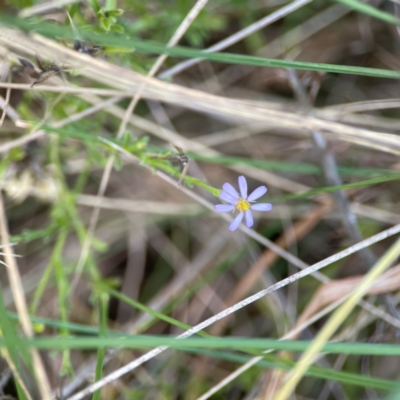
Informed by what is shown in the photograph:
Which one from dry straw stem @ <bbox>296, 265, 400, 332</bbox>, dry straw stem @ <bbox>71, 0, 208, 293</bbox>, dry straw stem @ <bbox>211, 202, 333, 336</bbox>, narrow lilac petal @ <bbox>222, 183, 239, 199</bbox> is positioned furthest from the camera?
dry straw stem @ <bbox>211, 202, 333, 336</bbox>

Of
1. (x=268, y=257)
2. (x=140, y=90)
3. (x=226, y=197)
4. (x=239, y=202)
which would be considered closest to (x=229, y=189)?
(x=226, y=197)

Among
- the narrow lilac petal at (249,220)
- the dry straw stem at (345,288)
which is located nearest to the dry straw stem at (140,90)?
the narrow lilac petal at (249,220)

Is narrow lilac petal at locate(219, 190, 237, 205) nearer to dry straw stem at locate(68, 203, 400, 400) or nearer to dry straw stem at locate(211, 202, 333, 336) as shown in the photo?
dry straw stem at locate(68, 203, 400, 400)

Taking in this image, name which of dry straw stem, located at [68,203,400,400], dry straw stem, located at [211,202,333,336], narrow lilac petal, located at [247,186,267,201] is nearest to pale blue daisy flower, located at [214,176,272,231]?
narrow lilac petal, located at [247,186,267,201]

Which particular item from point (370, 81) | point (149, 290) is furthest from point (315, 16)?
point (149, 290)

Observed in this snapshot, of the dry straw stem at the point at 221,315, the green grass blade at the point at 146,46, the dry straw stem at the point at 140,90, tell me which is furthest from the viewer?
the dry straw stem at the point at 140,90

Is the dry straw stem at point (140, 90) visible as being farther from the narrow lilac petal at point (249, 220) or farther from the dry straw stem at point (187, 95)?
the narrow lilac petal at point (249, 220)

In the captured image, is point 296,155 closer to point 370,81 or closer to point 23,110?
point 370,81

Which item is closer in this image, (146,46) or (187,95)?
(146,46)

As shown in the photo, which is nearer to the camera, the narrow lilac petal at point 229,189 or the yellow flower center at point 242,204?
the narrow lilac petal at point 229,189

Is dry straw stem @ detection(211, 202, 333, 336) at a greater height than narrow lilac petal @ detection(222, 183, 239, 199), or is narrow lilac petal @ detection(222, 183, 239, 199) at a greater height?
narrow lilac petal @ detection(222, 183, 239, 199)

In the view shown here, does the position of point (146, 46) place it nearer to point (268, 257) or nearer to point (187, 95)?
point (187, 95)
